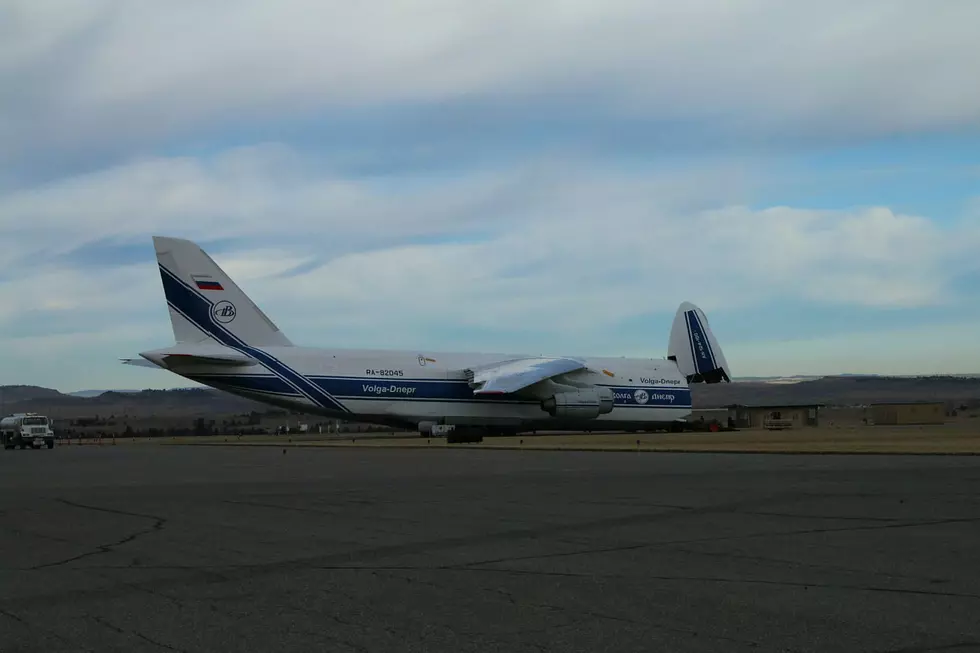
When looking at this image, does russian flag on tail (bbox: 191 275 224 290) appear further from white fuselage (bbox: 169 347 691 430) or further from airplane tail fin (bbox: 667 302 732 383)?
airplane tail fin (bbox: 667 302 732 383)

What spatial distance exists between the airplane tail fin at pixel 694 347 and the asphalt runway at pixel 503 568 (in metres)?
48.1

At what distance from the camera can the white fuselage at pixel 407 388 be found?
4916cm

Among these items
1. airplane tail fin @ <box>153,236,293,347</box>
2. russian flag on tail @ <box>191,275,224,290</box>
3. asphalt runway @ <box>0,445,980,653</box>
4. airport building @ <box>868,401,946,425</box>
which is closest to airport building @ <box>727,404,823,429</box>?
airport building @ <box>868,401,946,425</box>

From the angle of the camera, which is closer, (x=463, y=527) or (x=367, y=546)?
(x=367, y=546)

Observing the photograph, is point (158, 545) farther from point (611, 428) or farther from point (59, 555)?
point (611, 428)

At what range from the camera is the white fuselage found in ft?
161

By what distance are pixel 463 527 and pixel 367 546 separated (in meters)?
1.84

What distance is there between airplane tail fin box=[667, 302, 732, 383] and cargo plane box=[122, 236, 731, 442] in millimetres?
8489

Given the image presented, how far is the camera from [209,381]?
1923 inches

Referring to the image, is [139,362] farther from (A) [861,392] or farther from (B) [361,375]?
(A) [861,392]

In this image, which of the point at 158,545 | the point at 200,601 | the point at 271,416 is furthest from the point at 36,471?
the point at 271,416

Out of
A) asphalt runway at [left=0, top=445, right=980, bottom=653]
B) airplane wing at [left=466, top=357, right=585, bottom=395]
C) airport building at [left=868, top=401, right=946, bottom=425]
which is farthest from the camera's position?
airport building at [left=868, top=401, right=946, bottom=425]

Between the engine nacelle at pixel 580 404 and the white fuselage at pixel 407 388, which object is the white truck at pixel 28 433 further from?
the engine nacelle at pixel 580 404

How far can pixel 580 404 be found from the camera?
5466cm
